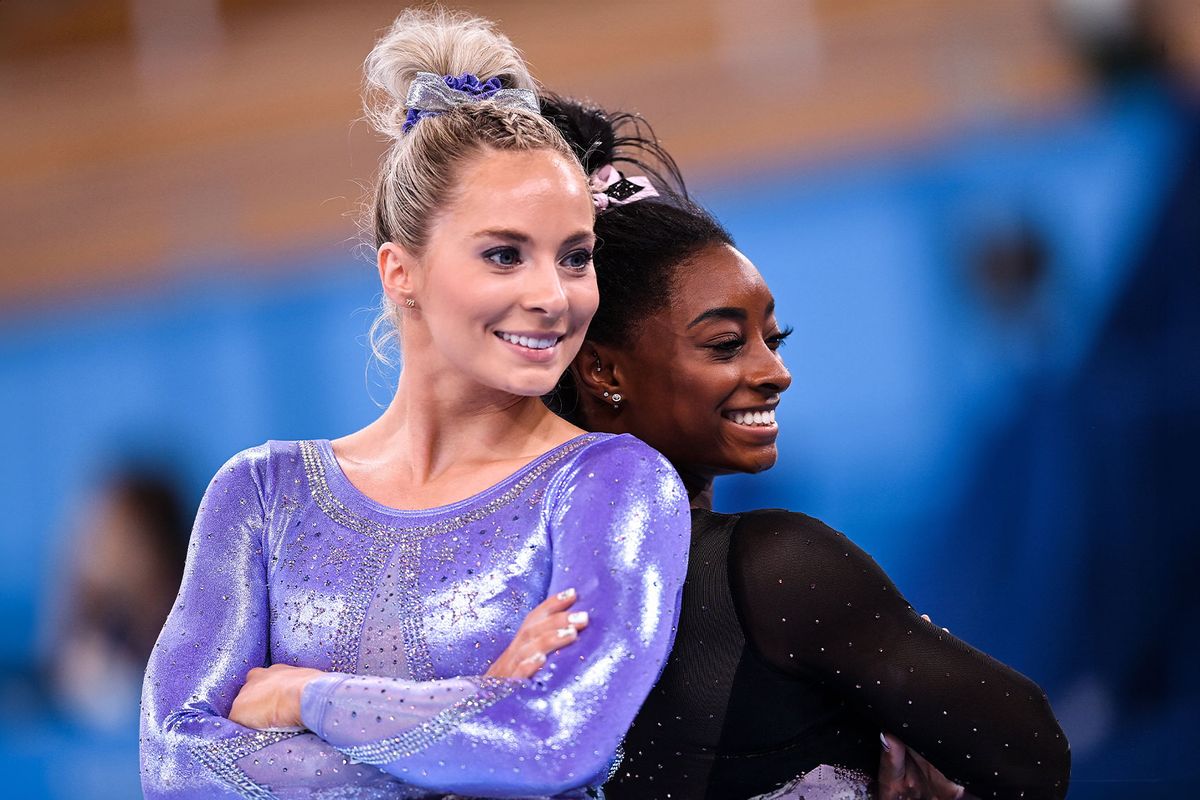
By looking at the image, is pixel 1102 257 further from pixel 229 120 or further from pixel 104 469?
pixel 104 469

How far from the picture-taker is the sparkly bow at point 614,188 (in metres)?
1.80

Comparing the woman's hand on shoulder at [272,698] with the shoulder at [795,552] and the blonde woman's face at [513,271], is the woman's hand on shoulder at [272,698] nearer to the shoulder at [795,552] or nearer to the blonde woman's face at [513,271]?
the blonde woman's face at [513,271]

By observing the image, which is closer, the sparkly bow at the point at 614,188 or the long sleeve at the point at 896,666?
the long sleeve at the point at 896,666

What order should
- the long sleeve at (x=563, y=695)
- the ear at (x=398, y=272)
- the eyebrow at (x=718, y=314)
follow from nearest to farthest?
1. the long sleeve at (x=563, y=695)
2. the ear at (x=398, y=272)
3. the eyebrow at (x=718, y=314)

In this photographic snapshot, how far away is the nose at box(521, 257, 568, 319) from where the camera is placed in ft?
4.54

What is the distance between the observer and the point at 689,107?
3.43 m

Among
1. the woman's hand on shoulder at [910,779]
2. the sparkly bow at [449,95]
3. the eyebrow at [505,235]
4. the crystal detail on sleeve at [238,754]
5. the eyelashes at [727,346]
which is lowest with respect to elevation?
the woman's hand on shoulder at [910,779]

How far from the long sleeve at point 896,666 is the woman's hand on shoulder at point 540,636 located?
25 centimetres

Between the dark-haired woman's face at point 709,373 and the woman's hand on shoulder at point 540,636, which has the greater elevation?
the dark-haired woman's face at point 709,373

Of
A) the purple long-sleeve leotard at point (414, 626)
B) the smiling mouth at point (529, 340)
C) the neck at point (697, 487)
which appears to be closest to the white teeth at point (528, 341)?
the smiling mouth at point (529, 340)

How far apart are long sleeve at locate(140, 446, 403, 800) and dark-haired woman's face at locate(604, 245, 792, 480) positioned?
18.9 inches

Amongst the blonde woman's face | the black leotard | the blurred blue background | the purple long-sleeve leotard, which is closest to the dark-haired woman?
the black leotard

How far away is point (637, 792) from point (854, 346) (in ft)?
5.79

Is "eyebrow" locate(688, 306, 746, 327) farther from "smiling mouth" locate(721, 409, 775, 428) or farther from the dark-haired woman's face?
"smiling mouth" locate(721, 409, 775, 428)
